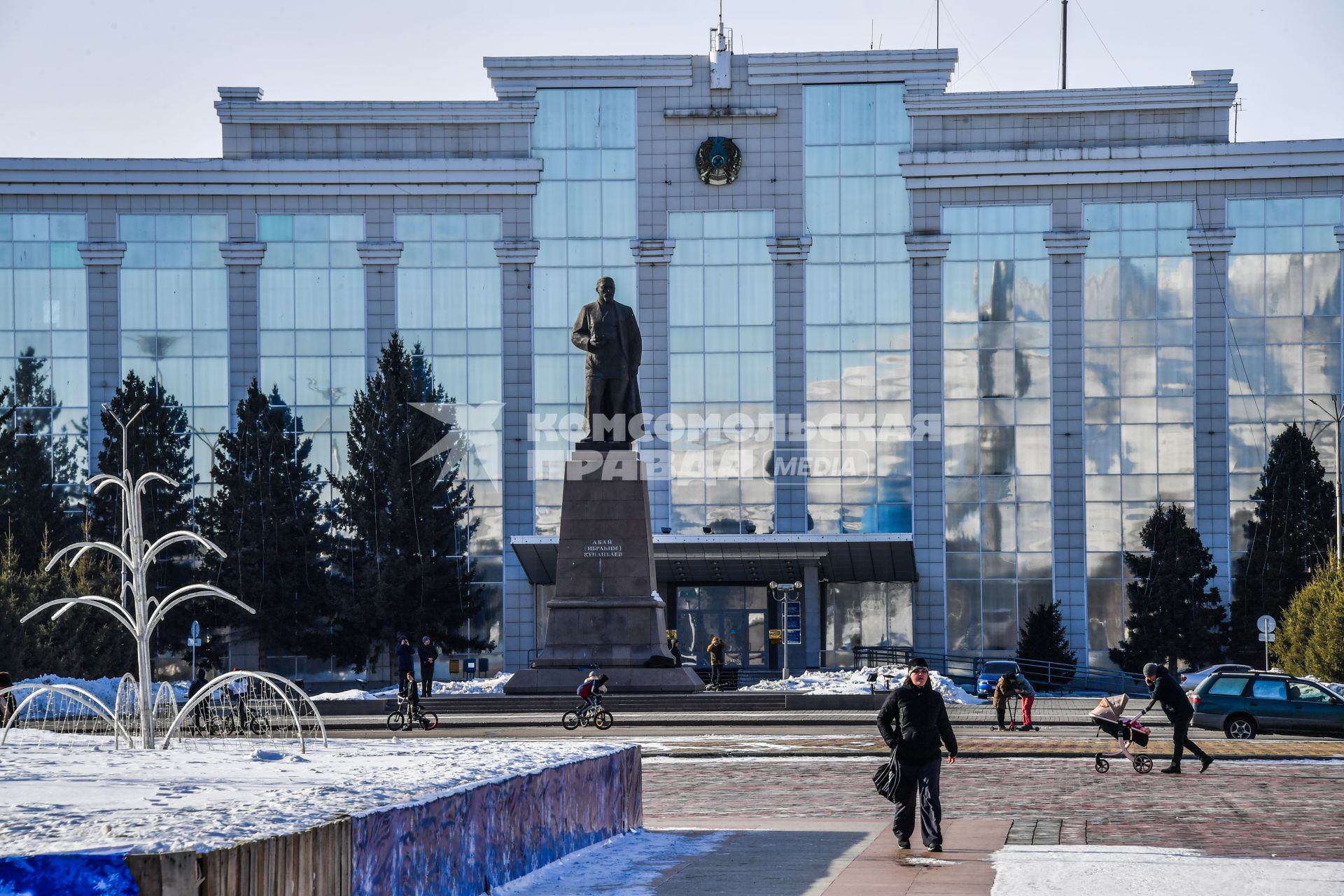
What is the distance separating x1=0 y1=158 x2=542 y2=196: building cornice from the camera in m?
65.2

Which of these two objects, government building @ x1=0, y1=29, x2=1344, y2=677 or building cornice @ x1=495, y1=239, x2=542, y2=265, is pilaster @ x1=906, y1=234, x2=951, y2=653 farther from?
building cornice @ x1=495, y1=239, x2=542, y2=265

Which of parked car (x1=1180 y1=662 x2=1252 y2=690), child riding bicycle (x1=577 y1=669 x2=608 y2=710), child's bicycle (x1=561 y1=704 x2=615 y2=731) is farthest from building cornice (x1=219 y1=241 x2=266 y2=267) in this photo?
child riding bicycle (x1=577 y1=669 x2=608 y2=710)

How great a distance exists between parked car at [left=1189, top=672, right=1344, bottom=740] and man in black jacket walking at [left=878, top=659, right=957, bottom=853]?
56.2 ft

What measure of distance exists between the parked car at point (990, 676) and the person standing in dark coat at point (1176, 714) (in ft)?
78.6

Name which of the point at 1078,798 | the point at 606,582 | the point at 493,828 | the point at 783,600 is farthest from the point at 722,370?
the point at 493,828

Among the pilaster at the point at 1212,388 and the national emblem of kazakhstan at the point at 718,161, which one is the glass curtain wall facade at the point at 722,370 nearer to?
the national emblem of kazakhstan at the point at 718,161

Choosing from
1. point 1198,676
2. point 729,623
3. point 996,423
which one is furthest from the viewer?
point 729,623

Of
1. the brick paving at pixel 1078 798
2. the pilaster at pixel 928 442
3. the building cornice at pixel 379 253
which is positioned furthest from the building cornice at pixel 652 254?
the brick paving at pixel 1078 798

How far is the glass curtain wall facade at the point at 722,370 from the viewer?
212 feet

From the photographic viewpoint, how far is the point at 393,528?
6156cm

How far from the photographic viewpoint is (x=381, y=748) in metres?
14.2

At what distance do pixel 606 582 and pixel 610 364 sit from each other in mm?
4620

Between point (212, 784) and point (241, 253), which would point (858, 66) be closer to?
point (241, 253)

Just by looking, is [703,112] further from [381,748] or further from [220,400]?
[381,748]
